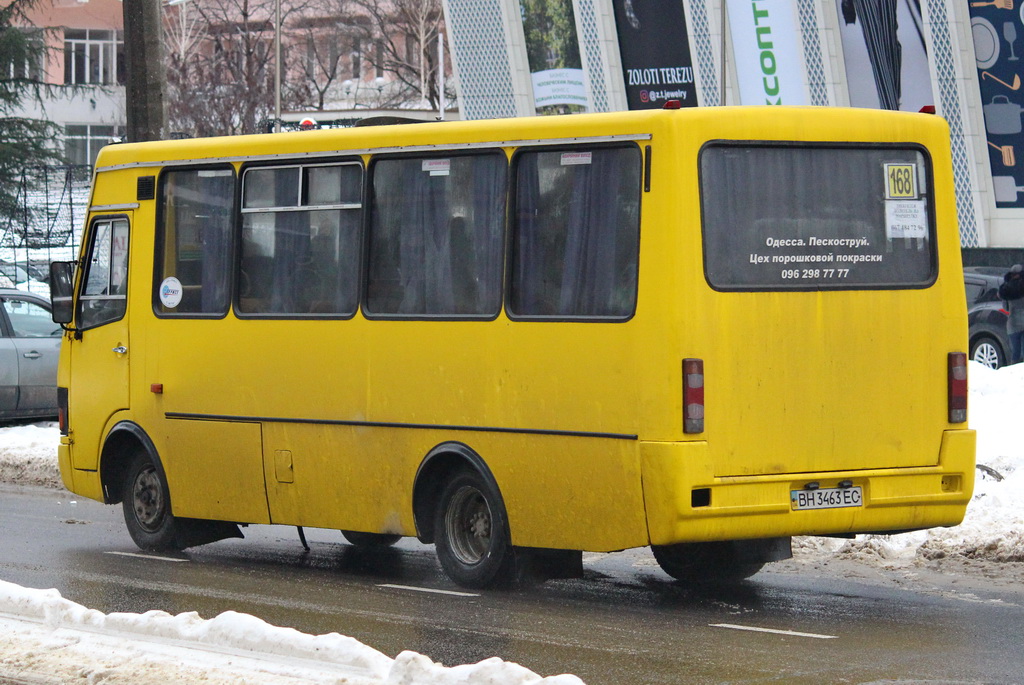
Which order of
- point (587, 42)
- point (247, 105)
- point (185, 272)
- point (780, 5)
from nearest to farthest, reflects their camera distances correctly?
point (185, 272) → point (780, 5) → point (587, 42) → point (247, 105)

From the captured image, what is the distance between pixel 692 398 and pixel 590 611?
51.0 inches

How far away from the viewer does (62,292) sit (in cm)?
1163

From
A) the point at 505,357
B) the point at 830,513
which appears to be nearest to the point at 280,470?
the point at 505,357

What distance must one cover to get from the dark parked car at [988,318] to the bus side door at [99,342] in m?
14.5

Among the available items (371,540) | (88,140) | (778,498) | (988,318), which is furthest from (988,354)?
(88,140)

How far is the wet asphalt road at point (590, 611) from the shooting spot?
7078 millimetres

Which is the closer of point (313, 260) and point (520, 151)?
point (520, 151)

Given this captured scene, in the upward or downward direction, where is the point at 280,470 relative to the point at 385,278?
downward

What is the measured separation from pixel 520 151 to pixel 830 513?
2.51m

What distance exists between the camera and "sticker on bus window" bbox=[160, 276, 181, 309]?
428 inches

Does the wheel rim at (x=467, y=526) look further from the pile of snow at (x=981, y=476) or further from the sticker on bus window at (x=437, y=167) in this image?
the pile of snow at (x=981, y=476)

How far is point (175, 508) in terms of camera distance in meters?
10.9

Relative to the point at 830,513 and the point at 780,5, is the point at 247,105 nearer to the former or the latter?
the point at 780,5

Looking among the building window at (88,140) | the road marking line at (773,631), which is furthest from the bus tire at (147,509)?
the building window at (88,140)
